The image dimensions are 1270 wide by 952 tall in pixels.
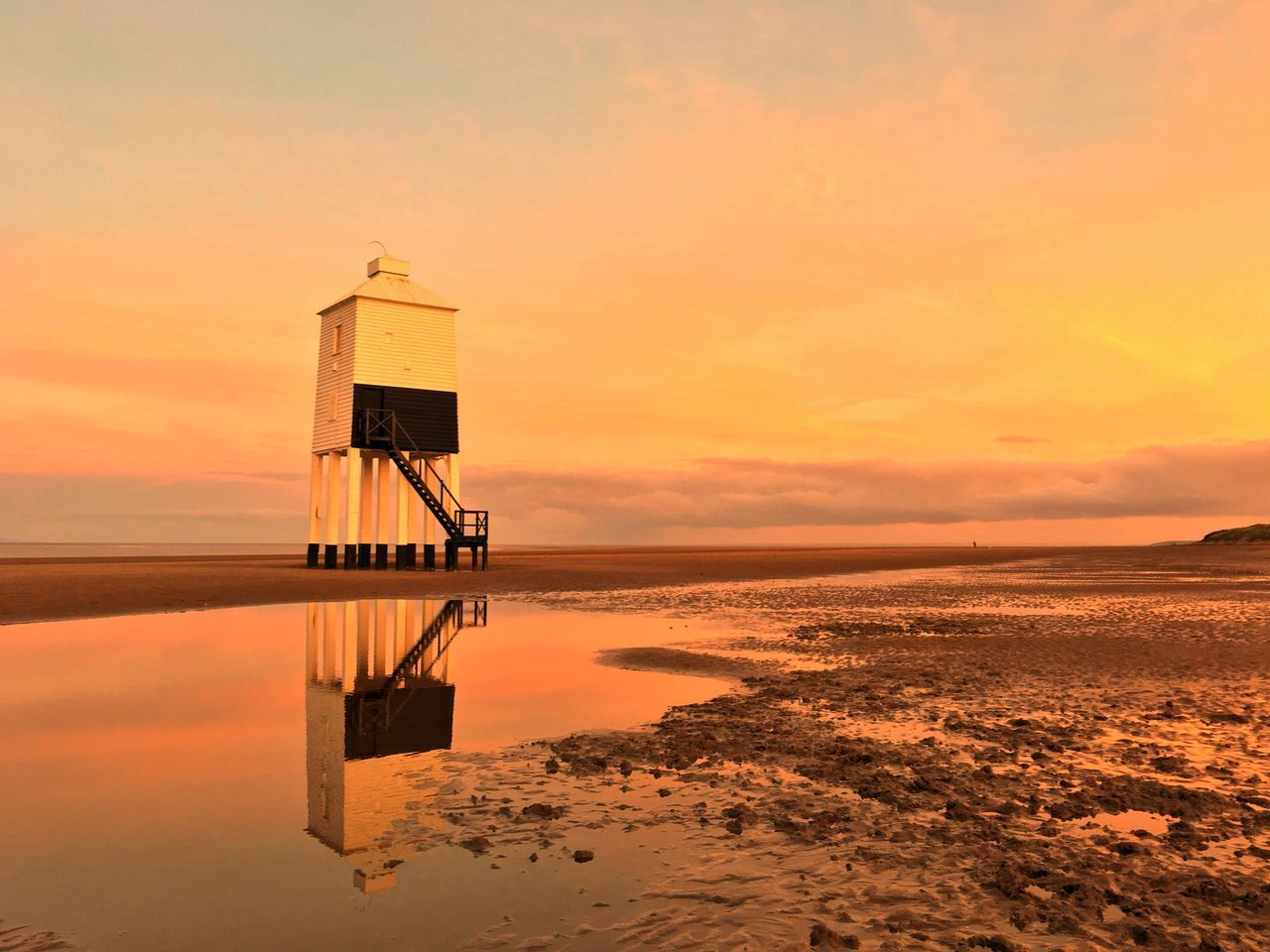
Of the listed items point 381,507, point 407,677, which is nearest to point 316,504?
point 381,507

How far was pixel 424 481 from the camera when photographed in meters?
44.7

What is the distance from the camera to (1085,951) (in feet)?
16.5

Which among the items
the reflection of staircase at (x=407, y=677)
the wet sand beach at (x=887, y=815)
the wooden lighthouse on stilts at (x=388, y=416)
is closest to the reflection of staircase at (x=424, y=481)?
the wooden lighthouse on stilts at (x=388, y=416)

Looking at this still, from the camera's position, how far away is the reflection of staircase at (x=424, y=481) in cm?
4284

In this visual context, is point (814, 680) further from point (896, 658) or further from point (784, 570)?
point (784, 570)

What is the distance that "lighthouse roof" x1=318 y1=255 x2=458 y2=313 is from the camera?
43.4m

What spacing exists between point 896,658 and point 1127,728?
6.54m

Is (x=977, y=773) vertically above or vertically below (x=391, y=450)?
below

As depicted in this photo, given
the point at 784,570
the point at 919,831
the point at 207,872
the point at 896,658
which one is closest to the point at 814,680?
the point at 896,658

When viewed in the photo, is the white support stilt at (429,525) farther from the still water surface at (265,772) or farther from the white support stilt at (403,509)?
the still water surface at (265,772)

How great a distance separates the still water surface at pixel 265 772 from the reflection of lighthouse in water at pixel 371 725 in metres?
0.04

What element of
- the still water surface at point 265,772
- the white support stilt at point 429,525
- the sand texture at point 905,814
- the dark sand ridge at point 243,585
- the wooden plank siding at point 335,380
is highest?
the wooden plank siding at point 335,380

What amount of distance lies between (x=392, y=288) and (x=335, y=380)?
568 cm

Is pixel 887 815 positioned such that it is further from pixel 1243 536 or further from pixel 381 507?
pixel 1243 536
